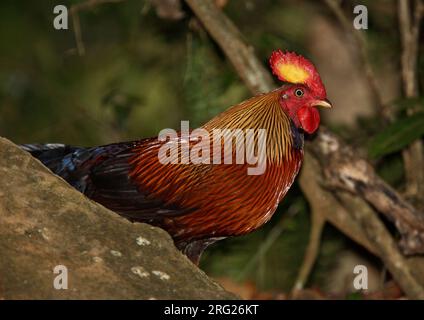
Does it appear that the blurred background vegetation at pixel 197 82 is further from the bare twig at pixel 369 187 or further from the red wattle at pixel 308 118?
the red wattle at pixel 308 118

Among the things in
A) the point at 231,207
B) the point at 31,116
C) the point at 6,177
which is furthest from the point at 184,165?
the point at 31,116

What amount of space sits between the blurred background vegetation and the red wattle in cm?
76

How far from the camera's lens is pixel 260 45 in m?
6.34

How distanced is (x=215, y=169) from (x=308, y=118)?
628 mm

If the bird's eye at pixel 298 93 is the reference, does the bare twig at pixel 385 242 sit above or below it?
below

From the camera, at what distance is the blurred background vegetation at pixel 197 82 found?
6359 millimetres

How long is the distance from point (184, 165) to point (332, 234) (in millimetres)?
Result: 2624

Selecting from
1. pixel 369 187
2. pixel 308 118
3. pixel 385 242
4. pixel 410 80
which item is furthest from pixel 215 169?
pixel 410 80

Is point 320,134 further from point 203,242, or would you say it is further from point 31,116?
point 31,116

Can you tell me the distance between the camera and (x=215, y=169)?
4.61m

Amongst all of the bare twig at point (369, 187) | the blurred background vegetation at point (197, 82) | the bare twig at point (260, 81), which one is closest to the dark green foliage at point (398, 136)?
the blurred background vegetation at point (197, 82)

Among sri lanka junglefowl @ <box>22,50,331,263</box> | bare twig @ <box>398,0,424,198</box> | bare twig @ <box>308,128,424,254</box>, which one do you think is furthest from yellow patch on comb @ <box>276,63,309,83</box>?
bare twig @ <box>398,0,424,198</box>

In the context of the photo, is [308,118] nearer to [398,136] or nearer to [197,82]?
[398,136]

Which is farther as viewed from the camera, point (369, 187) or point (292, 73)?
point (369, 187)
